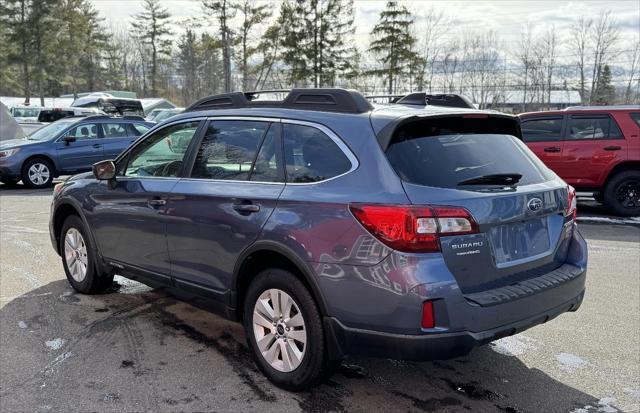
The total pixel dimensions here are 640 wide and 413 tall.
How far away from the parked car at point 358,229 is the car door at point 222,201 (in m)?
0.01

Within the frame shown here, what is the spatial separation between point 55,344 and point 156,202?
1281 mm

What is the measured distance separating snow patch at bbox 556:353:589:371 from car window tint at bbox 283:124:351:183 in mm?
2134

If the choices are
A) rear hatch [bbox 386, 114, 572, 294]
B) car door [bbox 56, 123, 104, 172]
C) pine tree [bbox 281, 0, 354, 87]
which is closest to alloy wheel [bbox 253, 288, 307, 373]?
rear hatch [bbox 386, 114, 572, 294]

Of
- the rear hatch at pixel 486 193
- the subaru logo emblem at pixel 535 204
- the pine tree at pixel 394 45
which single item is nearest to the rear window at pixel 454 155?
the rear hatch at pixel 486 193

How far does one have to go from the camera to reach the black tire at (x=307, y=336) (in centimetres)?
323

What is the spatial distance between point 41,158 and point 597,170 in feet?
39.7

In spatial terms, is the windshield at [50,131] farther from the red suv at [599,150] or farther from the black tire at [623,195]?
the black tire at [623,195]

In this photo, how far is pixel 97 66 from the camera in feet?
201

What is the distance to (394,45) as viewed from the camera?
33.8 metres

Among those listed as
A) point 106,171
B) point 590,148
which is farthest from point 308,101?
point 590,148

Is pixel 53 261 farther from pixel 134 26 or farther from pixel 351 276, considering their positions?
pixel 134 26

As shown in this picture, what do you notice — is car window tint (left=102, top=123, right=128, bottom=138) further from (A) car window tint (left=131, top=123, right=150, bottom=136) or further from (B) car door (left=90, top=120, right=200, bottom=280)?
(B) car door (left=90, top=120, right=200, bottom=280)

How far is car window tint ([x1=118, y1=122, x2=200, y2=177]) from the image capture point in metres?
4.32

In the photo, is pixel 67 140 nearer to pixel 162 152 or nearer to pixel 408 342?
pixel 162 152
